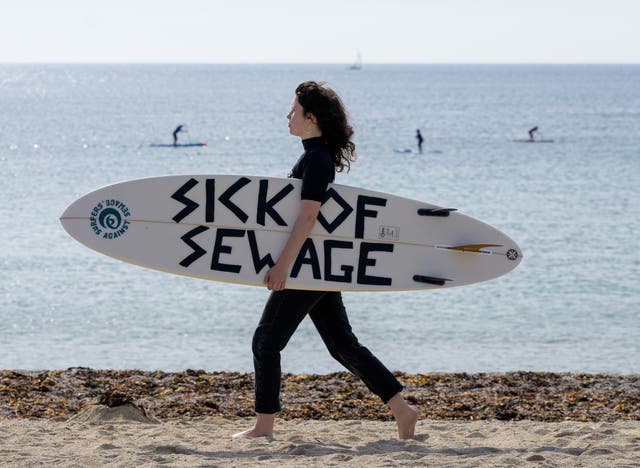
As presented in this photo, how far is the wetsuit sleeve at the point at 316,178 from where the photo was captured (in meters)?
4.71

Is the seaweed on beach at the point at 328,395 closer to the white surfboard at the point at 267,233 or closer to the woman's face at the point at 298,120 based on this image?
the white surfboard at the point at 267,233

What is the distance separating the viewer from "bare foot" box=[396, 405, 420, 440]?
498cm

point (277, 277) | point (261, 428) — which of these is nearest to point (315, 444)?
point (261, 428)

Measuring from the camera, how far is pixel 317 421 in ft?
19.1

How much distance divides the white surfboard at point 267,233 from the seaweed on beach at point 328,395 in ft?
3.00

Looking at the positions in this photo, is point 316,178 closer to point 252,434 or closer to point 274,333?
point 274,333

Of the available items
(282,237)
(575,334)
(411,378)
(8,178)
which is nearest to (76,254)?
(575,334)

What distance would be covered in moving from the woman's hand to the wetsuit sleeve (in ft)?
1.07

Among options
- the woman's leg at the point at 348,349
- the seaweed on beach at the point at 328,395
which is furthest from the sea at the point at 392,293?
the woman's leg at the point at 348,349

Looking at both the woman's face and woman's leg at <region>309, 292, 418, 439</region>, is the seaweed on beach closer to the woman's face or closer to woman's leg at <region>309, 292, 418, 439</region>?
woman's leg at <region>309, 292, 418, 439</region>

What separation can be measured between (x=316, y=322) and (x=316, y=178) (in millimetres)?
687

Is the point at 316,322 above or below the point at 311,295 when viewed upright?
below

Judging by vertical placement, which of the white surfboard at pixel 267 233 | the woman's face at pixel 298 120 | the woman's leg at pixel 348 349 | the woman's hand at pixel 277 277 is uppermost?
the woman's face at pixel 298 120

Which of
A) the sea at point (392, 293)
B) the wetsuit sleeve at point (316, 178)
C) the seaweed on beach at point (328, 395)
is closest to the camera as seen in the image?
the wetsuit sleeve at point (316, 178)
